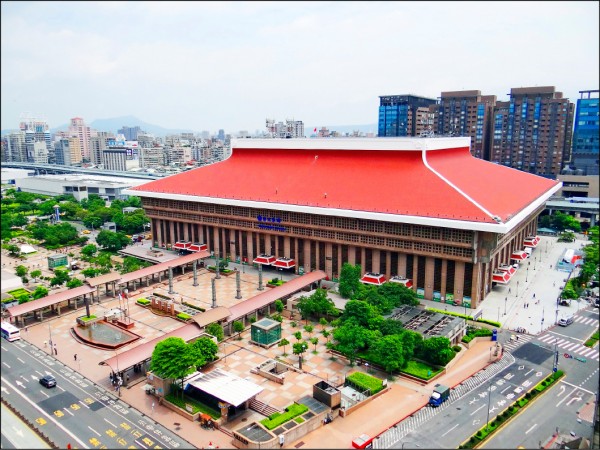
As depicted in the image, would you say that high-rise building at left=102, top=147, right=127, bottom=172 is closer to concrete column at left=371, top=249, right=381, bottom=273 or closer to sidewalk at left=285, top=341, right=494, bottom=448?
concrete column at left=371, top=249, right=381, bottom=273

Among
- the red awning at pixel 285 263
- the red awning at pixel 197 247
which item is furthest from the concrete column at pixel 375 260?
the red awning at pixel 197 247

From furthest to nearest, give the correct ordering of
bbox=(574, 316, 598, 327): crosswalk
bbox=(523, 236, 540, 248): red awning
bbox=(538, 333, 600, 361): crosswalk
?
bbox=(523, 236, 540, 248): red awning, bbox=(574, 316, 598, 327): crosswalk, bbox=(538, 333, 600, 361): crosswalk

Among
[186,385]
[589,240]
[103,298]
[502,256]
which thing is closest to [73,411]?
[186,385]

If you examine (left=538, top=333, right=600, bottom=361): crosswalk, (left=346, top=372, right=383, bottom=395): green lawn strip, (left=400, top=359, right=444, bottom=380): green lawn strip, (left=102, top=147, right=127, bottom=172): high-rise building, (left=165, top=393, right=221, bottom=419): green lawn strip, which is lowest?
(left=165, top=393, right=221, bottom=419): green lawn strip

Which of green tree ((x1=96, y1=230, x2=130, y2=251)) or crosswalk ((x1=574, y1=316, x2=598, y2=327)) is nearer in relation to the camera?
crosswalk ((x1=574, y1=316, x2=598, y2=327))

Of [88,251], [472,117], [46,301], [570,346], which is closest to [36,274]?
[88,251]

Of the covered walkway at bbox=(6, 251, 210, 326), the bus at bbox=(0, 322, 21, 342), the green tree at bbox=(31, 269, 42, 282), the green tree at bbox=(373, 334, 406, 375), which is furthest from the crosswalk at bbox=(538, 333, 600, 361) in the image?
the green tree at bbox=(31, 269, 42, 282)
